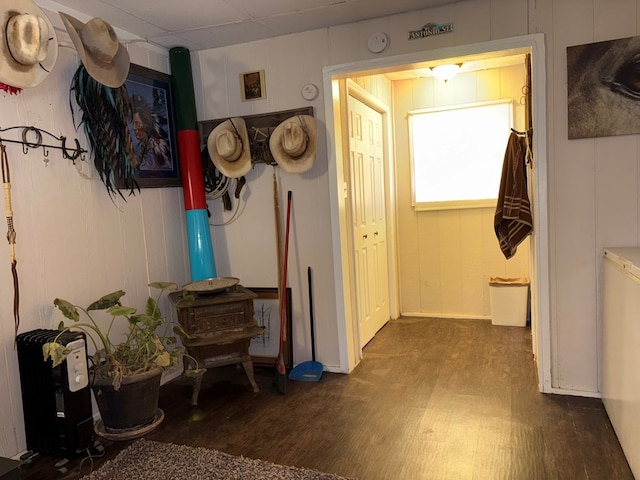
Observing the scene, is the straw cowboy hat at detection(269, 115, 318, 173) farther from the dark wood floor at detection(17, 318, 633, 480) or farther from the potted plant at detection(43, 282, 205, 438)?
the dark wood floor at detection(17, 318, 633, 480)

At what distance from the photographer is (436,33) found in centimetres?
282

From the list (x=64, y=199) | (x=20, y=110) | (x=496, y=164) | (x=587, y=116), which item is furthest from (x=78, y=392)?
(x=496, y=164)

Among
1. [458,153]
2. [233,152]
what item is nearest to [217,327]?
[233,152]

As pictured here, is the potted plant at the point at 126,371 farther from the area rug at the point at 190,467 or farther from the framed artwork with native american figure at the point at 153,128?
the framed artwork with native american figure at the point at 153,128

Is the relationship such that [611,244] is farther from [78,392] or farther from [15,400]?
[15,400]

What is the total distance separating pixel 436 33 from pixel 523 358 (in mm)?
2256

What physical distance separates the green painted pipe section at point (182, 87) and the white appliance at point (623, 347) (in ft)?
8.75

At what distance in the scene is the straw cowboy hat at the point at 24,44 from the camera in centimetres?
206

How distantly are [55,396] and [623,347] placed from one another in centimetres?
260

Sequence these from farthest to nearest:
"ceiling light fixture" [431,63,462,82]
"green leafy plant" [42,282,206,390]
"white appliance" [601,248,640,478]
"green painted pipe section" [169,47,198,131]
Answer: "ceiling light fixture" [431,63,462,82] < "green painted pipe section" [169,47,198,131] < "green leafy plant" [42,282,206,390] < "white appliance" [601,248,640,478]

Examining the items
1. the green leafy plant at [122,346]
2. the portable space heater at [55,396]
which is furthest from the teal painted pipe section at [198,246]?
the portable space heater at [55,396]

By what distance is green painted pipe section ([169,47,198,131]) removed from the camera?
328 centimetres

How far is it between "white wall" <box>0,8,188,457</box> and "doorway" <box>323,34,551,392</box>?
1.23 metres

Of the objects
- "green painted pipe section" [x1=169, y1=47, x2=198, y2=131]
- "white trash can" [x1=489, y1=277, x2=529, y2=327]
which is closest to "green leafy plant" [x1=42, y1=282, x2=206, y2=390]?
"green painted pipe section" [x1=169, y1=47, x2=198, y2=131]
